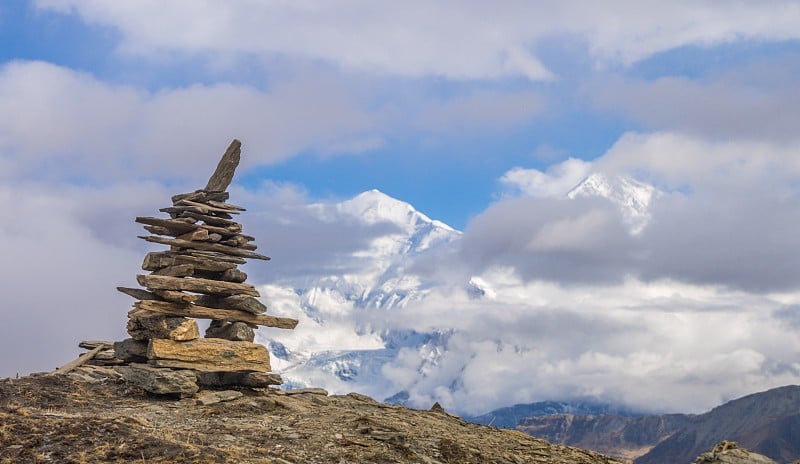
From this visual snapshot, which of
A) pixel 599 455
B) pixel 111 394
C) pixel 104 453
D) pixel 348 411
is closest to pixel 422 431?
pixel 348 411

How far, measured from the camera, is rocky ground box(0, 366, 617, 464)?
22.8 m

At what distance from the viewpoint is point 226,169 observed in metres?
43.0

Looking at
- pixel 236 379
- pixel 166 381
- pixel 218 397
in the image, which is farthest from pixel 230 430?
pixel 236 379

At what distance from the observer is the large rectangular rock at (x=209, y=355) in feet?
116

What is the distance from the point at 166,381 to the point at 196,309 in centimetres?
528

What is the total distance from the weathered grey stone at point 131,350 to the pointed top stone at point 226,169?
28.9 ft

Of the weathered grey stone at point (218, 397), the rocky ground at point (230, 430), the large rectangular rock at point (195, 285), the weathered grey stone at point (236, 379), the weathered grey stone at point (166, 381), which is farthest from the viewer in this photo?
the large rectangular rock at point (195, 285)

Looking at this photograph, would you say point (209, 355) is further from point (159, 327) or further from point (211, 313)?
point (211, 313)

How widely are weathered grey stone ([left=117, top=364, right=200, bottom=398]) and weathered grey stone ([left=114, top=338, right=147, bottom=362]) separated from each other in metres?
2.97

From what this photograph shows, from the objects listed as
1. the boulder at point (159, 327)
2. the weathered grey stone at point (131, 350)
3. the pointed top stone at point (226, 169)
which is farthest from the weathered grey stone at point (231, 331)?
the pointed top stone at point (226, 169)

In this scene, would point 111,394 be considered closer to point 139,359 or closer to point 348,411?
point 139,359

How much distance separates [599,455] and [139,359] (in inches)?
793

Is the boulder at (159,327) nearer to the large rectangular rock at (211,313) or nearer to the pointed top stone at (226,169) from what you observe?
the large rectangular rock at (211,313)

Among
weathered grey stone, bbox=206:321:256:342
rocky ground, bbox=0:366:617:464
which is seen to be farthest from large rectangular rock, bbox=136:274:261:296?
rocky ground, bbox=0:366:617:464
